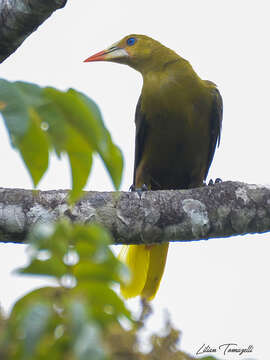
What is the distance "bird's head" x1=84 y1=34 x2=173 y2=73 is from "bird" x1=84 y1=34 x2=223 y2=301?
16 cm

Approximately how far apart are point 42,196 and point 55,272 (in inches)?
82.1

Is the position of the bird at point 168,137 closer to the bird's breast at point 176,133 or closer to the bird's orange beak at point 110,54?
the bird's breast at point 176,133

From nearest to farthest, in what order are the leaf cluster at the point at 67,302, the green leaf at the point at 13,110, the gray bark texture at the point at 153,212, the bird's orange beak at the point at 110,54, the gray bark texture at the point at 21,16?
the leaf cluster at the point at 67,302 → the green leaf at the point at 13,110 → the gray bark texture at the point at 21,16 → the gray bark texture at the point at 153,212 → the bird's orange beak at the point at 110,54

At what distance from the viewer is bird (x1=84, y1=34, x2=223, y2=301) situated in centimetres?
494

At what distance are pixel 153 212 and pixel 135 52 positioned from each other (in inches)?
104

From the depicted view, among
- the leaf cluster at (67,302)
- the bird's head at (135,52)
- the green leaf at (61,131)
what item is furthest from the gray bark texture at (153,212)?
the bird's head at (135,52)

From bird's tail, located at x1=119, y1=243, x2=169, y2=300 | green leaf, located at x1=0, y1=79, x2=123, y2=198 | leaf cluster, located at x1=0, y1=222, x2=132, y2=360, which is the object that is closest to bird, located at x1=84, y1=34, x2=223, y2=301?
bird's tail, located at x1=119, y1=243, x2=169, y2=300

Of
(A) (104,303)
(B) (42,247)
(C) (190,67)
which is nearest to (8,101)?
(B) (42,247)

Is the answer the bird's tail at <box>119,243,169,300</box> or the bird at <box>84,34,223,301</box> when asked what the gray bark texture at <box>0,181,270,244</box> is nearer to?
the bird at <box>84,34,223,301</box>

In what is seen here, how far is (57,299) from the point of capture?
3.80ft

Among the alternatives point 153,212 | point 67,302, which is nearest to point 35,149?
point 67,302

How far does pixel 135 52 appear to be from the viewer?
562 cm

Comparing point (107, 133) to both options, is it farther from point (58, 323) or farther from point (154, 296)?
point (154, 296)

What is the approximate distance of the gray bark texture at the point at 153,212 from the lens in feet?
10.3
